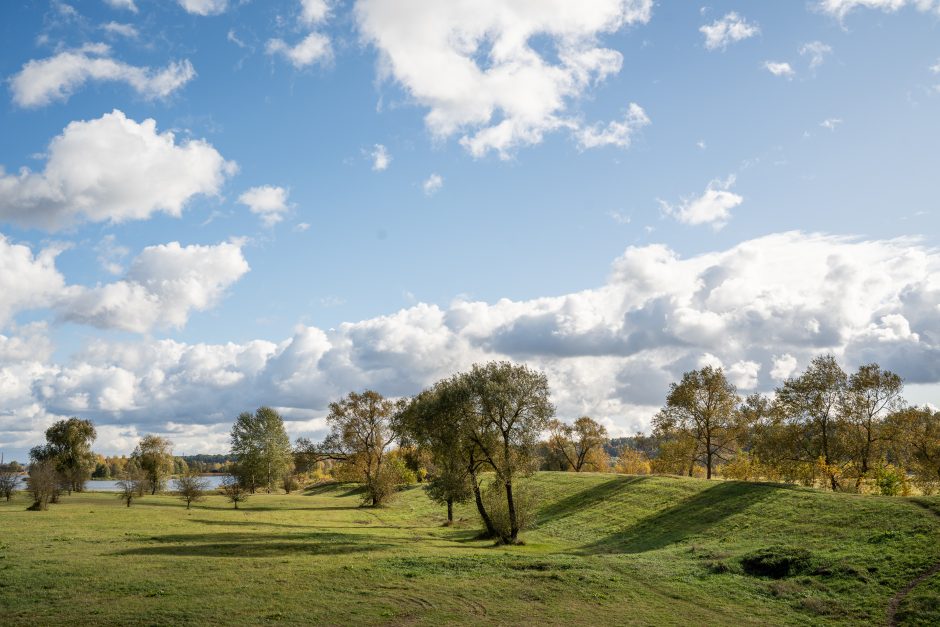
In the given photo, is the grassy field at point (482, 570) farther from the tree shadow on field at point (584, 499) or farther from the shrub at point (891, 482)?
the tree shadow on field at point (584, 499)

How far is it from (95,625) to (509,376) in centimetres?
3344

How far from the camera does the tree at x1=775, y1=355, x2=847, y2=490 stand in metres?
63.1

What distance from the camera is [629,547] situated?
4809cm

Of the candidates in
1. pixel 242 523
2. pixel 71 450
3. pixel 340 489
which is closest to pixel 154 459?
pixel 71 450

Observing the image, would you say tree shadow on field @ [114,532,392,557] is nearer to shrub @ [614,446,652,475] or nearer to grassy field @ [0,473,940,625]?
grassy field @ [0,473,940,625]

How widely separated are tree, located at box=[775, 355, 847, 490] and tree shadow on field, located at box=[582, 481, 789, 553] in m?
9.40

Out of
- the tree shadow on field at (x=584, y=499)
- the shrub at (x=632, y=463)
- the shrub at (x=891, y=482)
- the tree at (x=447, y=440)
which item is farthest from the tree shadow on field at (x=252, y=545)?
the shrub at (x=632, y=463)

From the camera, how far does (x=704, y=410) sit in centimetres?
7631

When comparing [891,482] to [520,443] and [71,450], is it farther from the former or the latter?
[71,450]

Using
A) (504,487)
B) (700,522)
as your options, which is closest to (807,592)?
(700,522)

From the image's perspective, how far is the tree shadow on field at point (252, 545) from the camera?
36.9 meters

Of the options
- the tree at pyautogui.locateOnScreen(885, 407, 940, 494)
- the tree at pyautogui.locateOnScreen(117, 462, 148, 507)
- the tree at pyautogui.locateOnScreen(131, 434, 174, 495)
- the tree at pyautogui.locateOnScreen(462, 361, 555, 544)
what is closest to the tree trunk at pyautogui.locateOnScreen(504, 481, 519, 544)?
the tree at pyautogui.locateOnScreen(462, 361, 555, 544)

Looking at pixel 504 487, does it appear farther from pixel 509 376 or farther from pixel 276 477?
pixel 276 477

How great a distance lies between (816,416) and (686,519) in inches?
892
